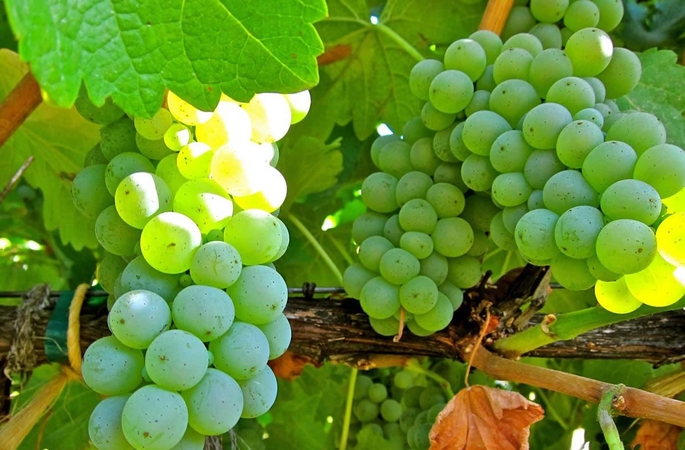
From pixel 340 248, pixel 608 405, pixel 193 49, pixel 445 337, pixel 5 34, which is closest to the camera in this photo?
pixel 193 49

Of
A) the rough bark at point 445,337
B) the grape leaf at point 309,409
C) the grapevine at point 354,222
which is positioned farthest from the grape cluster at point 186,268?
the grape leaf at point 309,409

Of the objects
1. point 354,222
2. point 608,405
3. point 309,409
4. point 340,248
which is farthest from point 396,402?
point 608,405

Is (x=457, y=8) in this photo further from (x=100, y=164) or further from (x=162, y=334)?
(x=162, y=334)

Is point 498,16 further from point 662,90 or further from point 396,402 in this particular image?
point 396,402

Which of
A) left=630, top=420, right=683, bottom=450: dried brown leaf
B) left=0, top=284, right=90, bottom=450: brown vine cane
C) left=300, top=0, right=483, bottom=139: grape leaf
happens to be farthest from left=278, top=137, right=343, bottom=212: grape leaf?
left=630, top=420, right=683, bottom=450: dried brown leaf

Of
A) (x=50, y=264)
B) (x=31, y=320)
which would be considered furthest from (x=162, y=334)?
(x=50, y=264)
